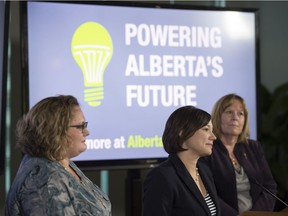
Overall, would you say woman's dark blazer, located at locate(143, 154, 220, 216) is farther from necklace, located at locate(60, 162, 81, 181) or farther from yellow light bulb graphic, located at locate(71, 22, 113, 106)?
yellow light bulb graphic, located at locate(71, 22, 113, 106)

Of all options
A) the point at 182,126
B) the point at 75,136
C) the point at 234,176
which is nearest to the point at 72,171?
the point at 75,136

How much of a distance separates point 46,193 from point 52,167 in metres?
0.13

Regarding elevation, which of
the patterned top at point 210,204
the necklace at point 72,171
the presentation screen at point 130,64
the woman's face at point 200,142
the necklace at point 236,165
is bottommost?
the patterned top at point 210,204

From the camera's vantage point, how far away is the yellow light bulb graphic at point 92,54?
176 inches

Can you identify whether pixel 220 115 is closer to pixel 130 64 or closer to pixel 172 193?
pixel 130 64

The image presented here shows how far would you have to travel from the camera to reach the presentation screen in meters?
4.39

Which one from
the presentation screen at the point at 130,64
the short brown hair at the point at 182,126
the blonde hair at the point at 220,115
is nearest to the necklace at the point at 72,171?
the short brown hair at the point at 182,126

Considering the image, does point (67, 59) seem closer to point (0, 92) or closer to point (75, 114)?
point (0, 92)

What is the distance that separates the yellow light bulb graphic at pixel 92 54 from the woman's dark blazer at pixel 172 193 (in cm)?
155

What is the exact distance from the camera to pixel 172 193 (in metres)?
2.90

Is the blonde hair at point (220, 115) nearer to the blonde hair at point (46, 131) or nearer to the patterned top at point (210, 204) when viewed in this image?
the patterned top at point (210, 204)

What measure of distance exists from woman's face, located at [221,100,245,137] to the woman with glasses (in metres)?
1.38

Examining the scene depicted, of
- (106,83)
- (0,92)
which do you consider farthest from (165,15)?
(0,92)

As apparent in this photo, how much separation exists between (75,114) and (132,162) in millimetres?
1936
